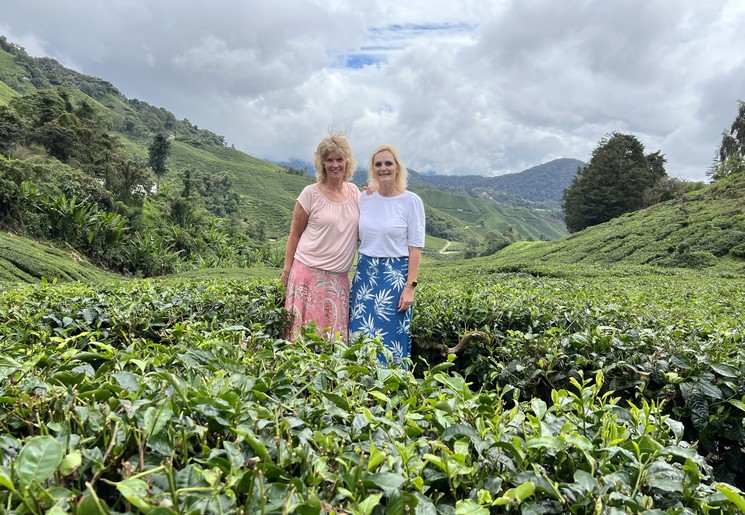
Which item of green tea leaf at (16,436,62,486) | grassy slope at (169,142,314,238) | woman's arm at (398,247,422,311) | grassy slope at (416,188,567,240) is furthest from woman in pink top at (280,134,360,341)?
grassy slope at (416,188,567,240)

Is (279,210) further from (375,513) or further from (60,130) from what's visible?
(375,513)

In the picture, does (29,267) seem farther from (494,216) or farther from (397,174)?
(494,216)

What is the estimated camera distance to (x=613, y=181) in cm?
3228

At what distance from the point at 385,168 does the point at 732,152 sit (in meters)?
39.9

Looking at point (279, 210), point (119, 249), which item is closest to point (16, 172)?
point (119, 249)

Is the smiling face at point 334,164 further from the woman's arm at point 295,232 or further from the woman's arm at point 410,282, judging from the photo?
the woman's arm at point 410,282

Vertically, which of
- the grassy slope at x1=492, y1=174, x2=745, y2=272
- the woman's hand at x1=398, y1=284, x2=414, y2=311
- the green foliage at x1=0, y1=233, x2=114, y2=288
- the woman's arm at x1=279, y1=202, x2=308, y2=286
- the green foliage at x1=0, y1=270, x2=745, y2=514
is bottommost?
the green foliage at x1=0, y1=233, x2=114, y2=288

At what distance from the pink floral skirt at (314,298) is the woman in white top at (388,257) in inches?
5.6

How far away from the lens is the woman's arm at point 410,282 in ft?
10.5

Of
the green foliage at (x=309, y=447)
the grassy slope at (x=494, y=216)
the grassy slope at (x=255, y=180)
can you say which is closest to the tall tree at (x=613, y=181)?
the grassy slope at (x=255, y=180)

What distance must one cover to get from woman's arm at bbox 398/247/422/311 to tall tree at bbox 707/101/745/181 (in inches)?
1385

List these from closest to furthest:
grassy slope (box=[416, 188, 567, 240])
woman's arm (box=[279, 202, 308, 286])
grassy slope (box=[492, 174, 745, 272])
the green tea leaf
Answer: the green tea leaf → woman's arm (box=[279, 202, 308, 286]) → grassy slope (box=[492, 174, 745, 272]) → grassy slope (box=[416, 188, 567, 240])

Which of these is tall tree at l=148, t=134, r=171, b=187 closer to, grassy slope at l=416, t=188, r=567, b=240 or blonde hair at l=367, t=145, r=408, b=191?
blonde hair at l=367, t=145, r=408, b=191

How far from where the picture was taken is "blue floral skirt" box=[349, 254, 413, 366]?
10.6ft
